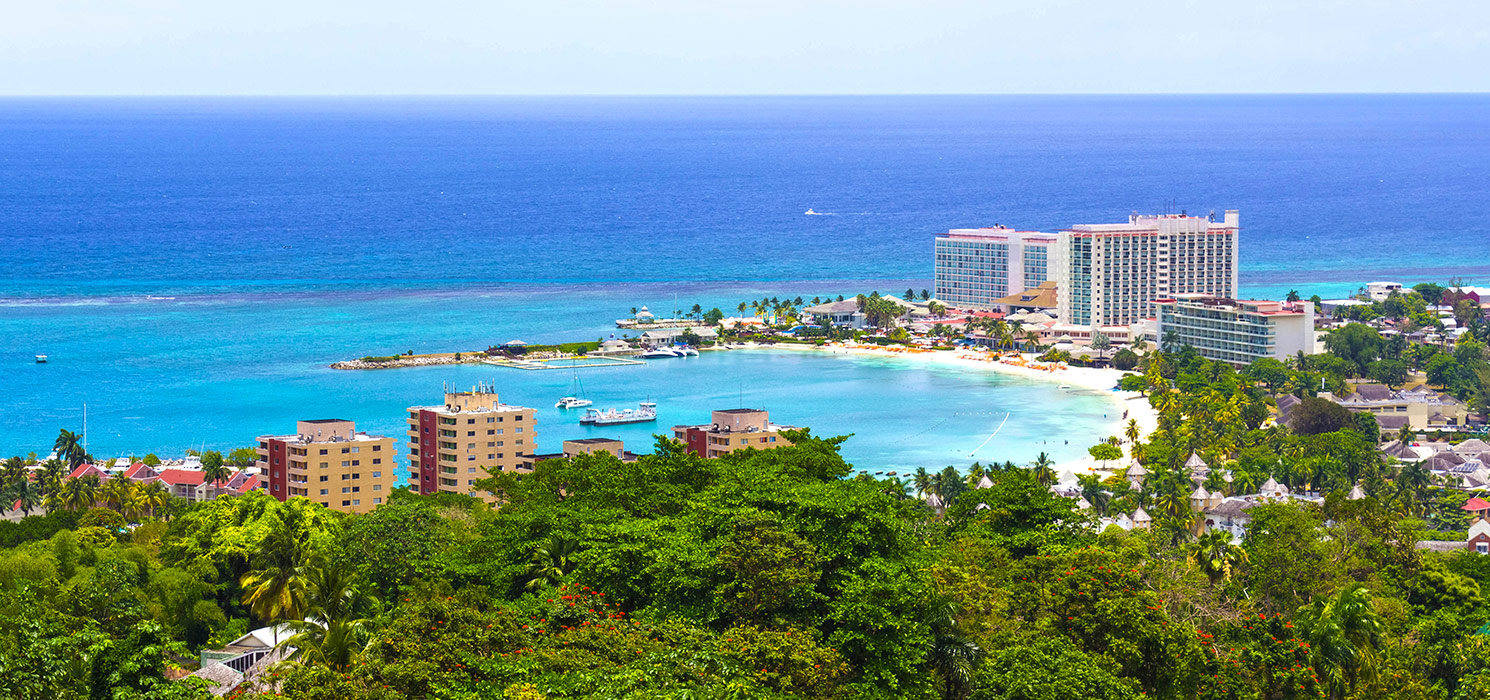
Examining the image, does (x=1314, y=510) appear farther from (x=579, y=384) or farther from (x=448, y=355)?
(x=448, y=355)

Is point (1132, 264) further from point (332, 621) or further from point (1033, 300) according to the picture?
point (332, 621)

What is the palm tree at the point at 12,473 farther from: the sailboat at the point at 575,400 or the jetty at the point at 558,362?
the jetty at the point at 558,362

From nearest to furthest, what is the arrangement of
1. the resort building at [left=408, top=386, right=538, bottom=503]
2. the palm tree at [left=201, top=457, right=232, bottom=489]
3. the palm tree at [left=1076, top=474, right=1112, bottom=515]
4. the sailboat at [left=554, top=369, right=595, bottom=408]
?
the palm tree at [left=1076, top=474, right=1112, bottom=515]
the resort building at [left=408, top=386, right=538, bottom=503]
the palm tree at [left=201, top=457, right=232, bottom=489]
the sailboat at [left=554, top=369, right=595, bottom=408]

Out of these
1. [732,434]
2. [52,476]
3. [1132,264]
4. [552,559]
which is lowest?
[52,476]

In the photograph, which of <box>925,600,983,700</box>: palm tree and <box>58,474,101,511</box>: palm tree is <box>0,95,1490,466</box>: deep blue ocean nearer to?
<box>58,474,101,511</box>: palm tree

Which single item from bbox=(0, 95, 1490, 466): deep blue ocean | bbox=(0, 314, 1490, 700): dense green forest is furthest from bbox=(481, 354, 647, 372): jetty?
bbox=(0, 314, 1490, 700): dense green forest

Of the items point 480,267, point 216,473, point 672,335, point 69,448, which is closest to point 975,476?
point 216,473
